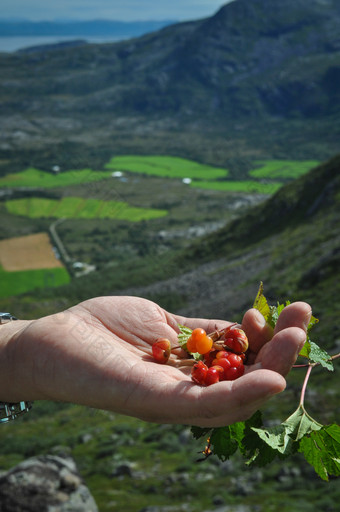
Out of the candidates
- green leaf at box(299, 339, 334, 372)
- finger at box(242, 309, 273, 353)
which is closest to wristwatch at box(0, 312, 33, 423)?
finger at box(242, 309, 273, 353)

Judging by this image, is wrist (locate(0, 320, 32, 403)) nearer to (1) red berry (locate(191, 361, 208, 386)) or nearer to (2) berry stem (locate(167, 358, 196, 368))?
(2) berry stem (locate(167, 358, 196, 368))

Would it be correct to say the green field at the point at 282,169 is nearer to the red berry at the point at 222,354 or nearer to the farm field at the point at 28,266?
the farm field at the point at 28,266

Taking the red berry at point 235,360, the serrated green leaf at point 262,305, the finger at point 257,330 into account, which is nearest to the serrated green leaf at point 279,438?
the red berry at point 235,360

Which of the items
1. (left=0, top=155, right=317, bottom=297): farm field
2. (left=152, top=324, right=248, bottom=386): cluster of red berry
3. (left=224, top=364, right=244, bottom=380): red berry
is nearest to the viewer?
(left=152, top=324, right=248, bottom=386): cluster of red berry

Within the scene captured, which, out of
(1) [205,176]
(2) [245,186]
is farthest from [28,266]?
(1) [205,176]

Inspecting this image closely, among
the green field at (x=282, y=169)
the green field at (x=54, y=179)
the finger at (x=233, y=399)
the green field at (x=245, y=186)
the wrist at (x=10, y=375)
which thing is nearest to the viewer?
the finger at (x=233, y=399)

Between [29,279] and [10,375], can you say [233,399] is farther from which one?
[29,279]
